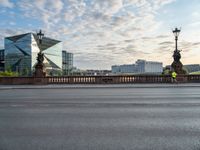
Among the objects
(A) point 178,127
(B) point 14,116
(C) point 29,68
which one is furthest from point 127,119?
(C) point 29,68

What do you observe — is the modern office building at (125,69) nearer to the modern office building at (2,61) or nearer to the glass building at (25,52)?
the glass building at (25,52)

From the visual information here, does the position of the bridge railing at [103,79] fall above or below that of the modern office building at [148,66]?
below

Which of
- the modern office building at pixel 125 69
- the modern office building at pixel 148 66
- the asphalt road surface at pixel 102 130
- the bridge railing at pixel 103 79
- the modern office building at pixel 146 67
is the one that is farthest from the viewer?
the modern office building at pixel 125 69

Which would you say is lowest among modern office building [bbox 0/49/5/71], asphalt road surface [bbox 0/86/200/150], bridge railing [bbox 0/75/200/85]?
asphalt road surface [bbox 0/86/200/150]

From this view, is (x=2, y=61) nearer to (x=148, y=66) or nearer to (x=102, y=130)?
(x=148, y=66)

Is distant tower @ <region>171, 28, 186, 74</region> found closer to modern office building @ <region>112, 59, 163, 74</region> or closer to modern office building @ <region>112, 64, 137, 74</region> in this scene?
modern office building @ <region>112, 59, 163, 74</region>

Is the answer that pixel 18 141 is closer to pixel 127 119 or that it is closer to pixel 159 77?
pixel 127 119

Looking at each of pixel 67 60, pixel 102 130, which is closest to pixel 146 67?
pixel 67 60

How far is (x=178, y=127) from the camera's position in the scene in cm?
637

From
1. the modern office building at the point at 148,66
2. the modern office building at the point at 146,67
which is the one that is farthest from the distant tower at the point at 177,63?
the modern office building at the point at 148,66

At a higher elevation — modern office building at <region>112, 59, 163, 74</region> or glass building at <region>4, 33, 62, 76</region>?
glass building at <region>4, 33, 62, 76</region>

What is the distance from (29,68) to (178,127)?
330 ft

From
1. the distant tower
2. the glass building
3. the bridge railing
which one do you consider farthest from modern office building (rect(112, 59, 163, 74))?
the bridge railing

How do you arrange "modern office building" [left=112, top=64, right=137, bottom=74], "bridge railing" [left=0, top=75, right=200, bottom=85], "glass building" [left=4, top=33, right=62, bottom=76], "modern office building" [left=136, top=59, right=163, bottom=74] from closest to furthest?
"bridge railing" [left=0, top=75, right=200, bottom=85]
"modern office building" [left=136, top=59, right=163, bottom=74]
"modern office building" [left=112, top=64, right=137, bottom=74]
"glass building" [left=4, top=33, right=62, bottom=76]
